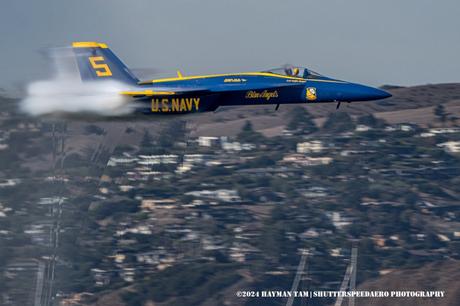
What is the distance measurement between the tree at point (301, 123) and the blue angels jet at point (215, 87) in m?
62.9

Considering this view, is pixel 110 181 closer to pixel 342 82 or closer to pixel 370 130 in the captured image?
pixel 370 130

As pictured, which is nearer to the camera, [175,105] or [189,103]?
[175,105]

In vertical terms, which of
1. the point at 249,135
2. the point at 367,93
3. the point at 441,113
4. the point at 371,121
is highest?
the point at 367,93

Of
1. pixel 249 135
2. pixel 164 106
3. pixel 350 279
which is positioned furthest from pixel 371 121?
pixel 164 106

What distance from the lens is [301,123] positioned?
335 ft

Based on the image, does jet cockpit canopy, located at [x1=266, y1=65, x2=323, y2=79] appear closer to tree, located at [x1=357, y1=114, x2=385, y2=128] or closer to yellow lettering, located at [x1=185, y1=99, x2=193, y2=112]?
yellow lettering, located at [x1=185, y1=99, x2=193, y2=112]

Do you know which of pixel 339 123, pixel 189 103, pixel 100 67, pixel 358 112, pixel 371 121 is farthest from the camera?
pixel 358 112

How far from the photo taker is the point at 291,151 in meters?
97.7

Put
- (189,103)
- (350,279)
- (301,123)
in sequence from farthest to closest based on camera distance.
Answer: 1. (301,123)
2. (350,279)
3. (189,103)

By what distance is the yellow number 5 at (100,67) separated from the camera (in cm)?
3791

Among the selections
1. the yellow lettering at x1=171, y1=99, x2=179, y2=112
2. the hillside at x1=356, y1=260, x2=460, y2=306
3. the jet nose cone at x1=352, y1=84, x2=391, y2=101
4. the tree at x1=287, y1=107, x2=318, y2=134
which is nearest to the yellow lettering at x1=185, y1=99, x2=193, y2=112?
the yellow lettering at x1=171, y1=99, x2=179, y2=112

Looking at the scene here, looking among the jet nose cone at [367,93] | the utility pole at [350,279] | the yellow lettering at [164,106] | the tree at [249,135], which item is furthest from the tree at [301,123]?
the yellow lettering at [164,106]

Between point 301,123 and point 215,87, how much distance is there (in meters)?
66.8

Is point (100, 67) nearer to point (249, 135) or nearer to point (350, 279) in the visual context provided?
point (350, 279)
